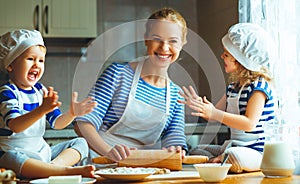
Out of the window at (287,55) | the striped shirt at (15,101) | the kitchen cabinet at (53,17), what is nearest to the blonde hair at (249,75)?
the window at (287,55)

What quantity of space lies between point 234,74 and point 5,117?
0.74m

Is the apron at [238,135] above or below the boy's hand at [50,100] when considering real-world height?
below

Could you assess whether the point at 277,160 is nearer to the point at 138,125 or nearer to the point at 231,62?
the point at 231,62

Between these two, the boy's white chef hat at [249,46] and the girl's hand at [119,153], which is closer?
the girl's hand at [119,153]

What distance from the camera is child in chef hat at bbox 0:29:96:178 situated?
1.24m

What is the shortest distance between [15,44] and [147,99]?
53cm

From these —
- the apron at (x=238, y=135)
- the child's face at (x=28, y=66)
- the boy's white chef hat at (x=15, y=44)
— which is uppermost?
the boy's white chef hat at (x=15, y=44)

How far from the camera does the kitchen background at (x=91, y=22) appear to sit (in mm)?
2742

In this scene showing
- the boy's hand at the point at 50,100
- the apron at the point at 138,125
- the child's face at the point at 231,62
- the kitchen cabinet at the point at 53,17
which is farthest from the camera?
the kitchen cabinet at the point at 53,17

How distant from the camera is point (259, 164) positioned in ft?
4.66

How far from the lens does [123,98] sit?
5.61 feet

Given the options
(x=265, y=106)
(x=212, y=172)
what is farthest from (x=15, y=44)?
(x=265, y=106)

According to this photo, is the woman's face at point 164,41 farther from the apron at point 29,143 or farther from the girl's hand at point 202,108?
the apron at point 29,143

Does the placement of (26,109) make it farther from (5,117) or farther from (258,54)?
(258,54)
